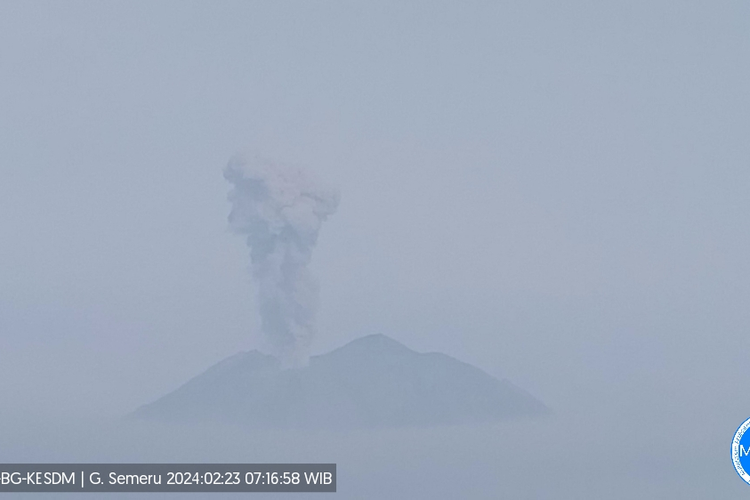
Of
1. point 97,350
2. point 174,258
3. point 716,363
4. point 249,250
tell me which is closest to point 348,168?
point 249,250

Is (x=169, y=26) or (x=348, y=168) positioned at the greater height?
(x=169, y=26)

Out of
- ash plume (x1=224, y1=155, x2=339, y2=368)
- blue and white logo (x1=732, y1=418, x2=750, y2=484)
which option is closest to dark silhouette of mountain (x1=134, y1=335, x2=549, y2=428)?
ash plume (x1=224, y1=155, x2=339, y2=368)

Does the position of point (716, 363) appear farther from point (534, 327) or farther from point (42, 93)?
point (42, 93)

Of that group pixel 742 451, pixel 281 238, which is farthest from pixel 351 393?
pixel 742 451

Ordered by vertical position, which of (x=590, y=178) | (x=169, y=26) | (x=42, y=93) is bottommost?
(x=590, y=178)

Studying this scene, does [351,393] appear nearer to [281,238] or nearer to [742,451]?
[281,238]

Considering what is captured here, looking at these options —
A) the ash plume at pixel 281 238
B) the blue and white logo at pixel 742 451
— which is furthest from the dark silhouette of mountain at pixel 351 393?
the blue and white logo at pixel 742 451

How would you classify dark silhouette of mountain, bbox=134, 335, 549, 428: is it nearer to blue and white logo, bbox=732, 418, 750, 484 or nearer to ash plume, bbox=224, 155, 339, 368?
ash plume, bbox=224, 155, 339, 368
